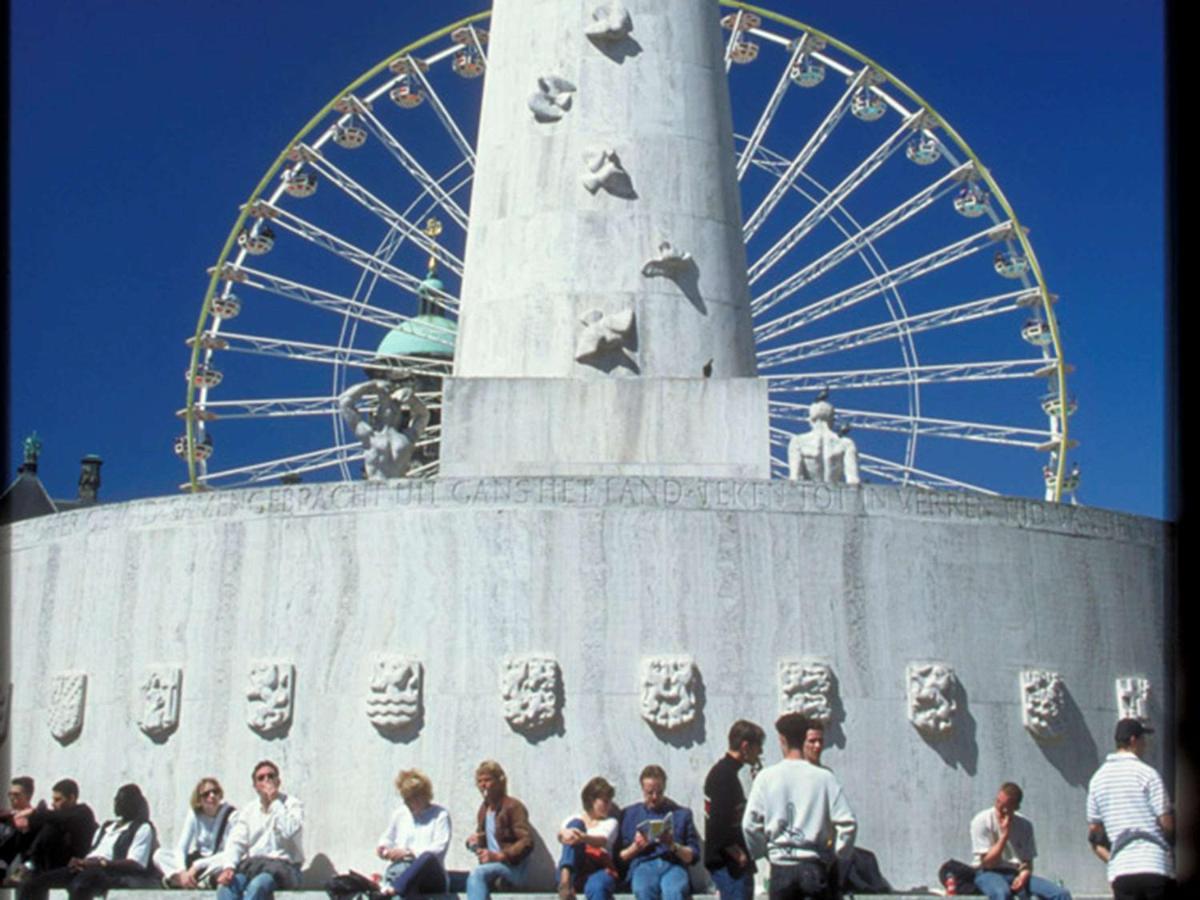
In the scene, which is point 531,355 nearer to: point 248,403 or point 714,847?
point 714,847

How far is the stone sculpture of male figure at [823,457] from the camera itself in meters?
16.0

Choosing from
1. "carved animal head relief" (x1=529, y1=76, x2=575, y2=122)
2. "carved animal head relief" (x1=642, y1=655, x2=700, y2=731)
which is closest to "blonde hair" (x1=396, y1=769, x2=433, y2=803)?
"carved animal head relief" (x1=642, y1=655, x2=700, y2=731)

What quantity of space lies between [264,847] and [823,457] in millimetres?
6851

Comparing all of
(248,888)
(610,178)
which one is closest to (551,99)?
(610,178)

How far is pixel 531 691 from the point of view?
13234 mm

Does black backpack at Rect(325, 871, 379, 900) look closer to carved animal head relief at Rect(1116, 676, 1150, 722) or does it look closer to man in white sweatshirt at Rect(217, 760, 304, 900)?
man in white sweatshirt at Rect(217, 760, 304, 900)

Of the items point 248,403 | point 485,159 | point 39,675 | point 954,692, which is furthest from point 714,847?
point 248,403

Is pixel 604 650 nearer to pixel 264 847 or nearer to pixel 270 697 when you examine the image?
pixel 270 697

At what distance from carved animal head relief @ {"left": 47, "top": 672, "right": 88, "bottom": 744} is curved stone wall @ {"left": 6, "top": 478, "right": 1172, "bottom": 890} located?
0.08ft

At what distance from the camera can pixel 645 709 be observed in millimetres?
13227

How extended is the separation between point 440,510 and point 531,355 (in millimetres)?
3922

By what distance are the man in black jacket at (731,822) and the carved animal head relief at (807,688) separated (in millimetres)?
3554

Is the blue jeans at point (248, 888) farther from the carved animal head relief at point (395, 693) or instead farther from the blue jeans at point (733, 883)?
the blue jeans at point (733, 883)

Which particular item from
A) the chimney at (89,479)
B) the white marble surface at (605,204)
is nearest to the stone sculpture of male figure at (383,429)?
the white marble surface at (605,204)
